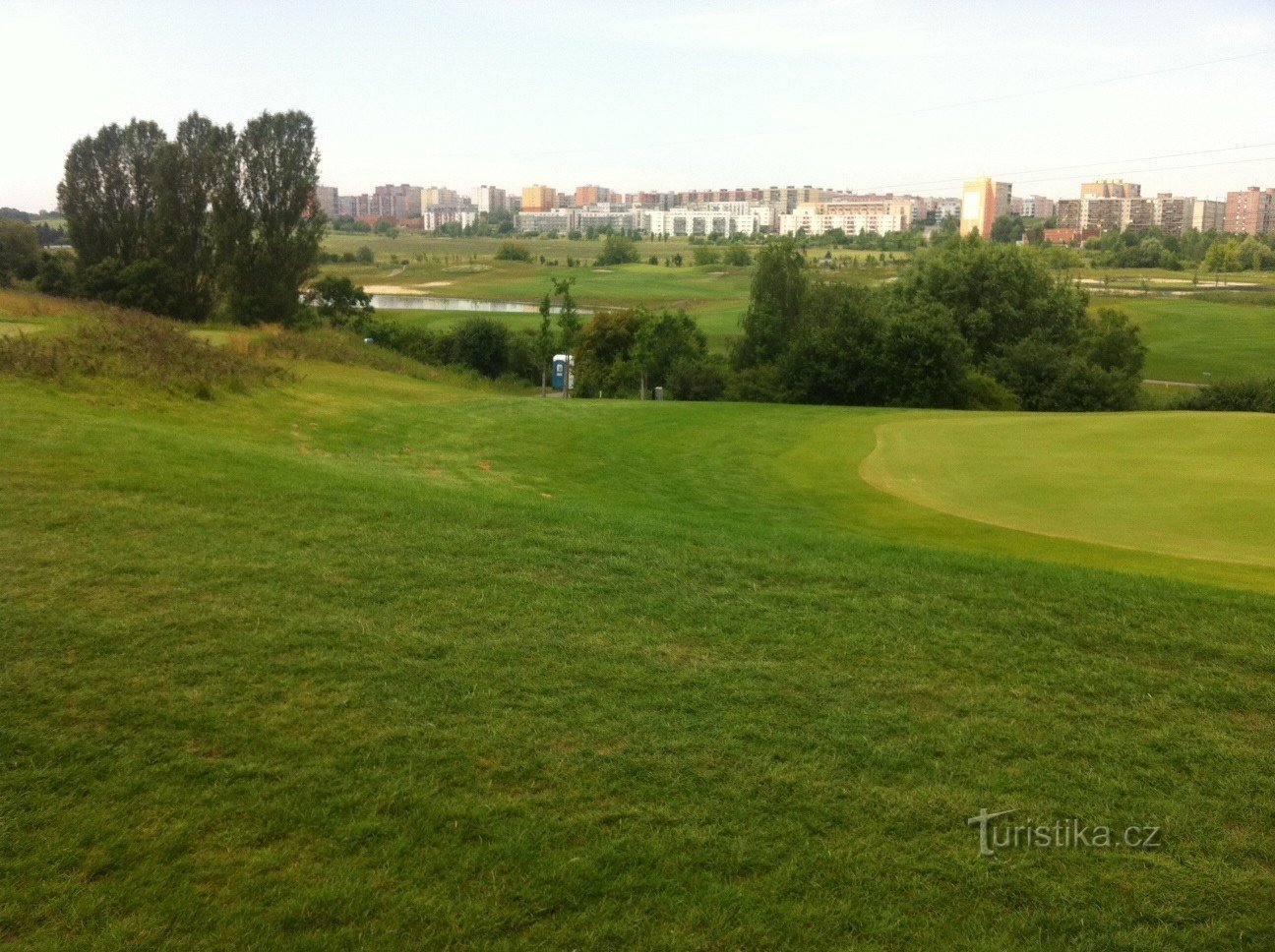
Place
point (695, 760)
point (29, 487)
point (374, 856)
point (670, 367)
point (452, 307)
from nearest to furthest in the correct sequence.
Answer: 1. point (374, 856)
2. point (695, 760)
3. point (29, 487)
4. point (670, 367)
5. point (452, 307)

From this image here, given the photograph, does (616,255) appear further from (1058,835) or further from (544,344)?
(1058,835)

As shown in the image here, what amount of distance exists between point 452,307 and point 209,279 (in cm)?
4857

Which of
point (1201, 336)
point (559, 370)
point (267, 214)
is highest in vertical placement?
point (267, 214)

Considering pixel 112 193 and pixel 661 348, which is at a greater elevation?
pixel 112 193

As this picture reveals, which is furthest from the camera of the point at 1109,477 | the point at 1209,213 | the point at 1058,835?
the point at 1209,213

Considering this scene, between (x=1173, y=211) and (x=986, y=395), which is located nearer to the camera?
(x=986, y=395)

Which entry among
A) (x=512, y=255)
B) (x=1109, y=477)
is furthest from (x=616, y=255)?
(x=1109, y=477)

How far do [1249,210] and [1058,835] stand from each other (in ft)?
485

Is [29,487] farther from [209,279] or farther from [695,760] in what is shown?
[209,279]

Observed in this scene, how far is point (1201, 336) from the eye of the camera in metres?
67.3

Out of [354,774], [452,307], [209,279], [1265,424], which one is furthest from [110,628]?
[452,307]

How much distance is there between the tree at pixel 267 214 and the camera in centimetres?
4300

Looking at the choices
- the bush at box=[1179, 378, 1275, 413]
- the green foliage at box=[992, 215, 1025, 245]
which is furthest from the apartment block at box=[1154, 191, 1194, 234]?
the bush at box=[1179, 378, 1275, 413]

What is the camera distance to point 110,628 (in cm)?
627
